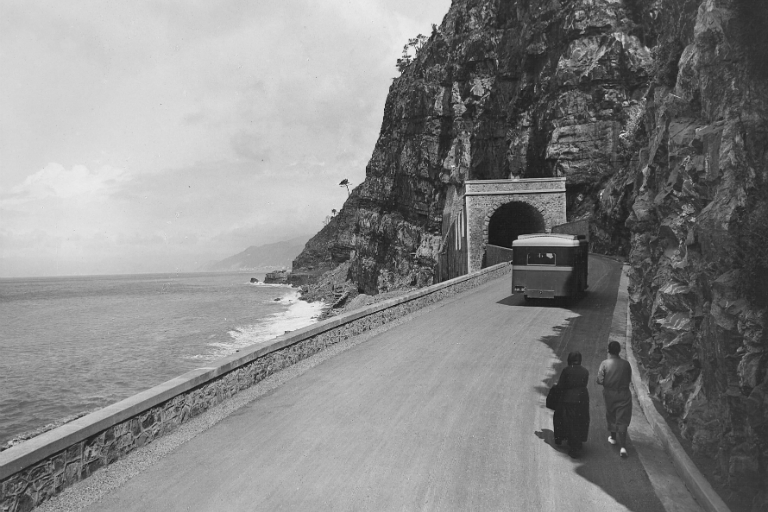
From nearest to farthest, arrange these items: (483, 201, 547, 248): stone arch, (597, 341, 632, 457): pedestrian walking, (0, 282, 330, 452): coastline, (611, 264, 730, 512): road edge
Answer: (611, 264, 730, 512): road edge
(597, 341, 632, 457): pedestrian walking
(0, 282, 330, 452): coastline
(483, 201, 547, 248): stone arch

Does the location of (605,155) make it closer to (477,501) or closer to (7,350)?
(477,501)

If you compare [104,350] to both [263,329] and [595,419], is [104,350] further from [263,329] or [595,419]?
[595,419]

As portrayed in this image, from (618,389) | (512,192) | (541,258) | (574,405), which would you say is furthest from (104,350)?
(618,389)

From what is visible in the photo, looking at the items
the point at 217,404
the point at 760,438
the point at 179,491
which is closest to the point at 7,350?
the point at 217,404

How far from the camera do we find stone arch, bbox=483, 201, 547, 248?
4028 centimetres

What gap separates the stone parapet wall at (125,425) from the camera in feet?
18.1

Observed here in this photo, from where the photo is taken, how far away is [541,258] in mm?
19688

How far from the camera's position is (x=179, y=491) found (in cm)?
609

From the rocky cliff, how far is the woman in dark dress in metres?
1.41

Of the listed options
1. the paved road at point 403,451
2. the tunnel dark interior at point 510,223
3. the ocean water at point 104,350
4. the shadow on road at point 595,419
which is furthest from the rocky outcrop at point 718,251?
the tunnel dark interior at point 510,223

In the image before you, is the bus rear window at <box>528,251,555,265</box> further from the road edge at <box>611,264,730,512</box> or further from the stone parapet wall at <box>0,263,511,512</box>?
the stone parapet wall at <box>0,263,511,512</box>

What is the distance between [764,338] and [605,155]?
148ft

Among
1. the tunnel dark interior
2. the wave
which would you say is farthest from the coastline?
the tunnel dark interior

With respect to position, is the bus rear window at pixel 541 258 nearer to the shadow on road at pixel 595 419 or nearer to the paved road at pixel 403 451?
the shadow on road at pixel 595 419
